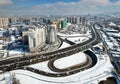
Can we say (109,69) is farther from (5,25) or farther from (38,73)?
(5,25)

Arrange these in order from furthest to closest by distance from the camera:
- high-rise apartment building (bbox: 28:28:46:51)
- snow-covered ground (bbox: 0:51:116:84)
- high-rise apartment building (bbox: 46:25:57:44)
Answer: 1. high-rise apartment building (bbox: 46:25:57:44)
2. high-rise apartment building (bbox: 28:28:46:51)
3. snow-covered ground (bbox: 0:51:116:84)

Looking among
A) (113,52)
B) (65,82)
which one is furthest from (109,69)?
(113,52)

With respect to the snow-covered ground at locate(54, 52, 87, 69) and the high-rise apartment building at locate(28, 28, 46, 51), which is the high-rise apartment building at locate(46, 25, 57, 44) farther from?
the snow-covered ground at locate(54, 52, 87, 69)

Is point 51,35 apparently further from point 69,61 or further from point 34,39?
point 69,61

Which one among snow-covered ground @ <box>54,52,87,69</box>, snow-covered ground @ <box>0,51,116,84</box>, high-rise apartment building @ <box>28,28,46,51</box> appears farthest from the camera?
high-rise apartment building @ <box>28,28,46,51</box>

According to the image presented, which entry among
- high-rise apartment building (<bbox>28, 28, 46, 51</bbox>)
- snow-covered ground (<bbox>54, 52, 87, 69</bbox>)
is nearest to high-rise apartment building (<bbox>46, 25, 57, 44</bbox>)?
high-rise apartment building (<bbox>28, 28, 46, 51</bbox>)

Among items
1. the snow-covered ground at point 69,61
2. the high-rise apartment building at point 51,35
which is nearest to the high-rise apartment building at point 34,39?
the high-rise apartment building at point 51,35

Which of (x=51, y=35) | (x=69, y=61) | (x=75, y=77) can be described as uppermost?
(x=51, y=35)

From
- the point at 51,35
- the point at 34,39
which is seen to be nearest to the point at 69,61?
the point at 34,39

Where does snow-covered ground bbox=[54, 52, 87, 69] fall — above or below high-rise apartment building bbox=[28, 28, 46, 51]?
below
